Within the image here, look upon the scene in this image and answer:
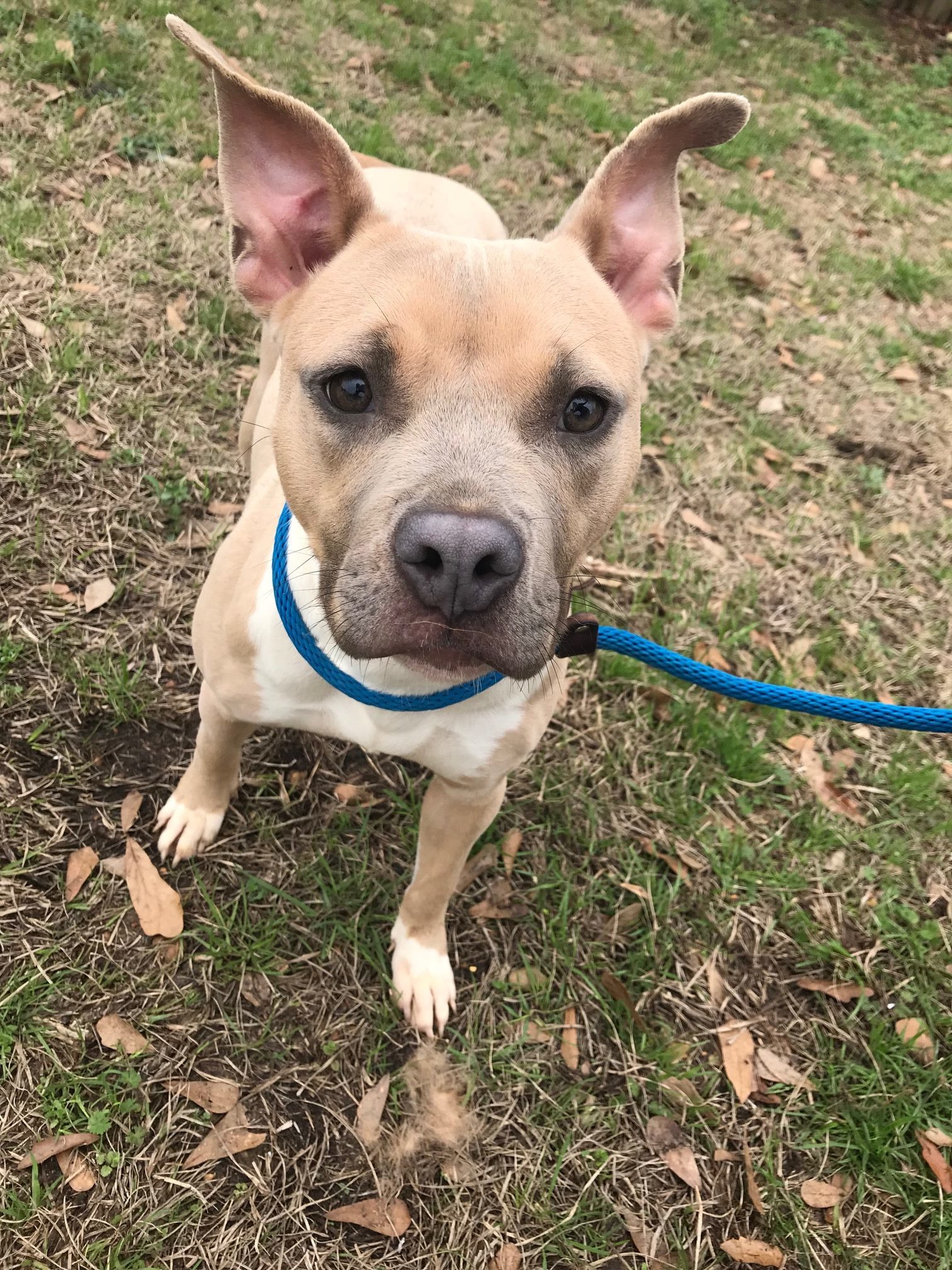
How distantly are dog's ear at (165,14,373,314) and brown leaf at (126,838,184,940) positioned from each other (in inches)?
66.9

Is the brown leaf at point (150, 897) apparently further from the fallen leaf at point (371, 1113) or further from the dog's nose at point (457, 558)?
the dog's nose at point (457, 558)

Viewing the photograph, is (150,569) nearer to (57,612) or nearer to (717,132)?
(57,612)

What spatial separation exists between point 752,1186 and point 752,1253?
0.17 m

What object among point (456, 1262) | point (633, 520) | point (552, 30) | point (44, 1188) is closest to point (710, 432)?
point (633, 520)

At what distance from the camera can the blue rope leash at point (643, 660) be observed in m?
2.14

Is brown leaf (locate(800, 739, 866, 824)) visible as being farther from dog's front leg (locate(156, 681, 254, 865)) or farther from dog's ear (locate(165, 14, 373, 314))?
dog's ear (locate(165, 14, 373, 314))

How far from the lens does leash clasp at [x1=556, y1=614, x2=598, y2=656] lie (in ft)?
7.32

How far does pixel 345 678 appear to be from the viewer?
7.06 feet

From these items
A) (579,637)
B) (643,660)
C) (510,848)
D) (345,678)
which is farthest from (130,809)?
(643,660)

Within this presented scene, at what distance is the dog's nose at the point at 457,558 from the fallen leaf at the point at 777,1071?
7.16ft

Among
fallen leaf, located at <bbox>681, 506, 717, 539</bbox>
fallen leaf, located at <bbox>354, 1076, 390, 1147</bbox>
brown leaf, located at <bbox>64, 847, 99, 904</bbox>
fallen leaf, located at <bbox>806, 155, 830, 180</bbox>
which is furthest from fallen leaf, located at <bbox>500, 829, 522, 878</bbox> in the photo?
fallen leaf, located at <bbox>806, 155, 830, 180</bbox>

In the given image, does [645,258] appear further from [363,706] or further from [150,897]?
[150,897]

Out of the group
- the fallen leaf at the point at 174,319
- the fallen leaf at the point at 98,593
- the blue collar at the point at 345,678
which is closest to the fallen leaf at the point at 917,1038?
the blue collar at the point at 345,678

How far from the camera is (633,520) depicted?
4.36 m
